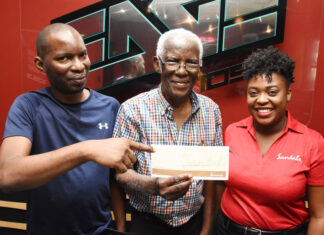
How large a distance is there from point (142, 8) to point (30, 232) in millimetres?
A: 1965

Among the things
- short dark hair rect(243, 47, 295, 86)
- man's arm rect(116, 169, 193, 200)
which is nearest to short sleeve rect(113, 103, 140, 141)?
man's arm rect(116, 169, 193, 200)

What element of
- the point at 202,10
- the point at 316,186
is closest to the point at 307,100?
the point at 316,186

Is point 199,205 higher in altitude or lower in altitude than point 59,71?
lower

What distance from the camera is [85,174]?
4.66 ft

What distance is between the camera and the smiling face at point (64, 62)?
4.73 ft

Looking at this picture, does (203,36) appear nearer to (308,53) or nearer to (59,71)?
(308,53)

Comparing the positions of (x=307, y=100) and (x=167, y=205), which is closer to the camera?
(x=167, y=205)

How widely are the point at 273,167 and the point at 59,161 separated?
45.7 inches

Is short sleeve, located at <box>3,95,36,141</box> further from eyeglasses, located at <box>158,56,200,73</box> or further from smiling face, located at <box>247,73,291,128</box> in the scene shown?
smiling face, located at <box>247,73,291,128</box>

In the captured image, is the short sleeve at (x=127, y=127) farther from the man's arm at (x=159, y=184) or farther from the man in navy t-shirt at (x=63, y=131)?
the man's arm at (x=159, y=184)

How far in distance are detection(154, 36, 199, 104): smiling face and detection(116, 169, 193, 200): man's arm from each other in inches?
21.6

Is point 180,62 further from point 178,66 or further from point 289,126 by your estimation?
point 289,126

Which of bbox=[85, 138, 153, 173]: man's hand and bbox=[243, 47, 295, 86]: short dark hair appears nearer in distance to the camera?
bbox=[85, 138, 153, 173]: man's hand

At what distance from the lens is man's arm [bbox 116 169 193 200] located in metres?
1.23
